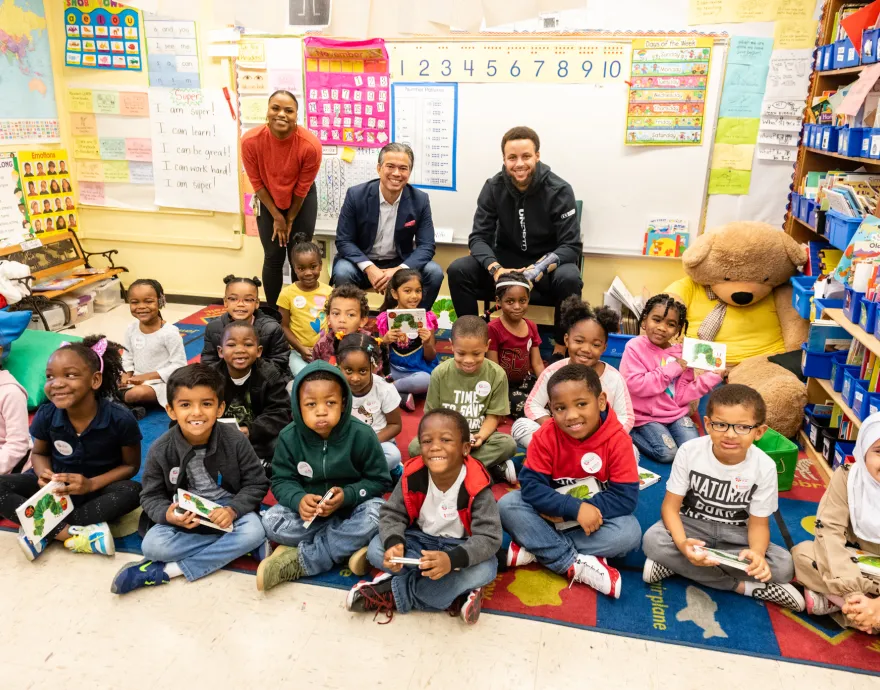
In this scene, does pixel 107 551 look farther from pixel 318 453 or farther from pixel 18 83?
pixel 18 83

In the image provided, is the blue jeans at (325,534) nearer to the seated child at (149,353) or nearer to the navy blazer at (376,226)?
the seated child at (149,353)

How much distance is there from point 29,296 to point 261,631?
3263 millimetres

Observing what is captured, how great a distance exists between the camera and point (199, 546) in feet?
7.14

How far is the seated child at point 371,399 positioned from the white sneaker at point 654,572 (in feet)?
3.25

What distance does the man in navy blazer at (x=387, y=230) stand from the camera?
3.91 metres

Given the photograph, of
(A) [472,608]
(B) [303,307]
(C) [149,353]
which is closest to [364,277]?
(B) [303,307]

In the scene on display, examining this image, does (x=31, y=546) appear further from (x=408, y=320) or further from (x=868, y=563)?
(x=868, y=563)

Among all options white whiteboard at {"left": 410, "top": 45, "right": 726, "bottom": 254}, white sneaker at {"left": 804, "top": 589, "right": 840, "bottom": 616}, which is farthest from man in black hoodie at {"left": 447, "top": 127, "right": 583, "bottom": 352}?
white sneaker at {"left": 804, "top": 589, "right": 840, "bottom": 616}

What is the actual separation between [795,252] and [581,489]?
6.97 feet

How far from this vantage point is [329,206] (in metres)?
4.69

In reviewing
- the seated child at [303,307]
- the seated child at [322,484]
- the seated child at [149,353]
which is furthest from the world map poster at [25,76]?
the seated child at [322,484]

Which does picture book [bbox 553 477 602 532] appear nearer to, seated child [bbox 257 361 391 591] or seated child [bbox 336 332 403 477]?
seated child [bbox 257 361 391 591]

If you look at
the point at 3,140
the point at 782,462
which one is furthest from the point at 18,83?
the point at 782,462

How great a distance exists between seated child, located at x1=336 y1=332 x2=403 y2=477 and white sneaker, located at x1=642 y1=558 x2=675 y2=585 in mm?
991
